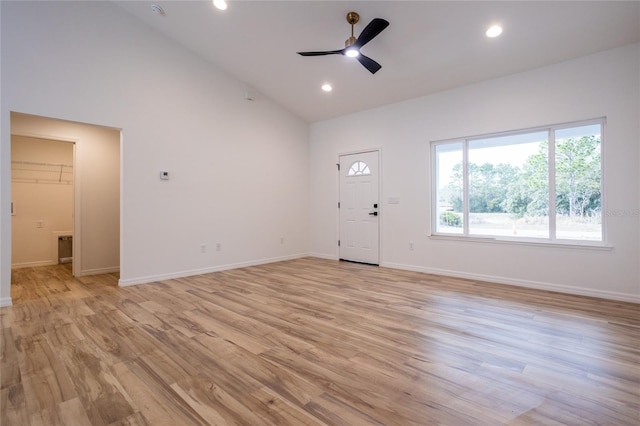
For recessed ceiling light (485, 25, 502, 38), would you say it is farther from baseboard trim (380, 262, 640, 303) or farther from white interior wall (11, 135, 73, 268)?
white interior wall (11, 135, 73, 268)

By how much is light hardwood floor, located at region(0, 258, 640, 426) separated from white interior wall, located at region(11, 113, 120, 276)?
1.38m

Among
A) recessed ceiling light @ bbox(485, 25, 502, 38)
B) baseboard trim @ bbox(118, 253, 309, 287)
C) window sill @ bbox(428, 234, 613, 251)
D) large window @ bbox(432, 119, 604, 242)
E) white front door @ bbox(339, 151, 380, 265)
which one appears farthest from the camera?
white front door @ bbox(339, 151, 380, 265)

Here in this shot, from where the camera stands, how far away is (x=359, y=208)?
19.5 ft

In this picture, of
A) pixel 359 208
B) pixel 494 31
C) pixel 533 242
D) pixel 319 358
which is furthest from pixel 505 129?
pixel 319 358

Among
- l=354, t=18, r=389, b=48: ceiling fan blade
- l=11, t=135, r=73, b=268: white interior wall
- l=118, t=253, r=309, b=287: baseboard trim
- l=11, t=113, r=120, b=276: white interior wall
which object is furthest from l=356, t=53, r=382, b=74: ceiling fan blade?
l=11, t=135, r=73, b=268: white interior wall

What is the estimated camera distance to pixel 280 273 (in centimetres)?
502

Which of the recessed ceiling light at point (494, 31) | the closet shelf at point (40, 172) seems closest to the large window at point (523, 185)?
the recessed ceiling light at point (494, 31)

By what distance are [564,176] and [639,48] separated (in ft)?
5.05

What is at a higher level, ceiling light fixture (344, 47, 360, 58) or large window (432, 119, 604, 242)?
ceiling light fixture (344, 47, 360, 58)

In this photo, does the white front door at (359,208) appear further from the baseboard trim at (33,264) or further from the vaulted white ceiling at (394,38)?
the baseboard trim at (33,264)

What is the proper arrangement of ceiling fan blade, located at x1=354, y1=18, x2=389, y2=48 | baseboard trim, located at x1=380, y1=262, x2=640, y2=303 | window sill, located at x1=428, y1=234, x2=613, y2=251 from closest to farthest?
ceiling fan blade, located at x1=354, y1=18, x2=389, y2=48 < baseboard trim, located at x1=380, y1=262, x2=640, y2=303 < window sill, located at x1=428, y1=234, x2=613, y2=251

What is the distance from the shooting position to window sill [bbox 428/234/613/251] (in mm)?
3643

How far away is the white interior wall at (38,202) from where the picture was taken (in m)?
5.50

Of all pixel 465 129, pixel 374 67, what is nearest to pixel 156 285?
pixel 374 67
